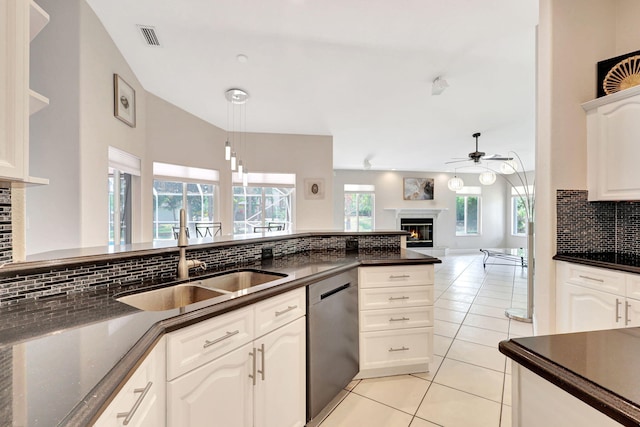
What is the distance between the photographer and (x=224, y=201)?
17.2 feet

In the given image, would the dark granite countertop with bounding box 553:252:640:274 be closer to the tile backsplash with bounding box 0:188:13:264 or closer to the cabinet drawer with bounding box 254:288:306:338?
the cabinet drawer with bounding box 254:288:306:338

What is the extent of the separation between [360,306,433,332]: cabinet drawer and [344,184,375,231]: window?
6.74m

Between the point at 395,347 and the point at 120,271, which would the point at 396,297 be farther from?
the point at 120,271

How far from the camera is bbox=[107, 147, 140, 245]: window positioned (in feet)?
10.7

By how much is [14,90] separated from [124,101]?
2.84 meters

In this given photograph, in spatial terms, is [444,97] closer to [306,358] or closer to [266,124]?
[266,124]

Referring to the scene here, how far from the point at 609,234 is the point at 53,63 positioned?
494 centimetres

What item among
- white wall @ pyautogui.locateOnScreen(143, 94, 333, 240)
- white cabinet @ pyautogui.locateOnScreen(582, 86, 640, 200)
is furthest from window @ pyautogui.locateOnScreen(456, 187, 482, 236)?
white cabinet @ pyautogui.locateOnScreen(582, 86, 640, 200)

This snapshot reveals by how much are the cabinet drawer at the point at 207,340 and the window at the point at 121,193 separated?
2.90 meters

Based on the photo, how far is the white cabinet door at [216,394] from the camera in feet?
3.14

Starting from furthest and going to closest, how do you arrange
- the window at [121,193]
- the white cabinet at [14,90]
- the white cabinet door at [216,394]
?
1. the window at [121,193]
2. the white cabinet door at [216,394]
3. the white cabinet at [14,90]

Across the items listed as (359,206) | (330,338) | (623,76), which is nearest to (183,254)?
(330,338)

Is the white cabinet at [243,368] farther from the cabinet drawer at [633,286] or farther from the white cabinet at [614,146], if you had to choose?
the white cabinet at [614,146]

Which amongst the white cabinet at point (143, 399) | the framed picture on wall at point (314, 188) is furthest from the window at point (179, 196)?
the white cabinet at point (143, 399)
